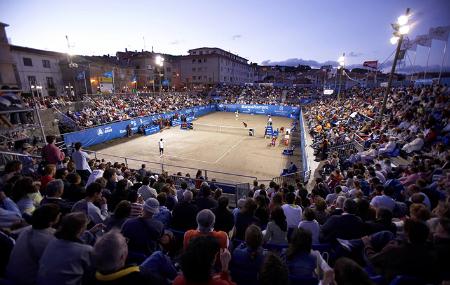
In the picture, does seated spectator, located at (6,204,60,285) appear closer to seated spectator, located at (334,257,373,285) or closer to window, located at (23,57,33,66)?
seated spectator, located at (334,257,373,285)

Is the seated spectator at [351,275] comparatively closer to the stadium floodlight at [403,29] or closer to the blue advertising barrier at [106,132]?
the stadium floodlight at [403,29]

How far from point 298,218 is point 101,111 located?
30.9 meters

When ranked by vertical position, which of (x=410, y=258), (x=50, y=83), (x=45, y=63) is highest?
(x=45, y=63)

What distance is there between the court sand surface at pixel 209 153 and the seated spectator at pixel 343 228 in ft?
40.0

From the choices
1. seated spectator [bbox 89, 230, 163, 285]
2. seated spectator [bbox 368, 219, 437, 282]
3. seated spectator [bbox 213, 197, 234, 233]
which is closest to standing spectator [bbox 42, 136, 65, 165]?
seated spectator [bbox 213, 197, 234, 233]

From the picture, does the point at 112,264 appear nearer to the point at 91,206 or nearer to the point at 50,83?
the point at 91,206

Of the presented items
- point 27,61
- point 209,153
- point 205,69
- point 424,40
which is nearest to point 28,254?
point 209,153

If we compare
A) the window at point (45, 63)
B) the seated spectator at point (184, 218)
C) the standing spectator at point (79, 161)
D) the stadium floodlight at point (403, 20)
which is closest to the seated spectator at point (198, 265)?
the seated spectator at point (184, 218)

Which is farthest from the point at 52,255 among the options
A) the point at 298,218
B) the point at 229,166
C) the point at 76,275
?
the point at 229,166

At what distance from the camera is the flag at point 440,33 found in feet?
78.6

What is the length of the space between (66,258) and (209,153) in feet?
65.0

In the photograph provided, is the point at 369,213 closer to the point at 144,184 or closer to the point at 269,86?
the point at 144,184

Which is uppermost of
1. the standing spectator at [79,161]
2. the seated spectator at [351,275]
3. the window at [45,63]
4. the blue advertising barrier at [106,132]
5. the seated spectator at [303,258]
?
the window at [45,63]

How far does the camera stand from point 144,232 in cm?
393
